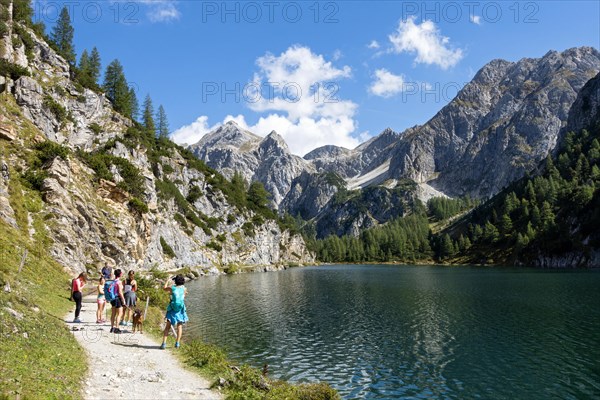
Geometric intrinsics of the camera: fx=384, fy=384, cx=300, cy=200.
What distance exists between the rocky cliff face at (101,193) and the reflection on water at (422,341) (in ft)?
73.0

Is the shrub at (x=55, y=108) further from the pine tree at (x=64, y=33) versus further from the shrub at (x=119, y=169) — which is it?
the pine tree at (x=64, y=33)

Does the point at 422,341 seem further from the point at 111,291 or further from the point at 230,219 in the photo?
the point at 230,219

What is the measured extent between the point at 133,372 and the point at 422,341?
1075 inches

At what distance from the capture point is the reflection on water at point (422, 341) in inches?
997

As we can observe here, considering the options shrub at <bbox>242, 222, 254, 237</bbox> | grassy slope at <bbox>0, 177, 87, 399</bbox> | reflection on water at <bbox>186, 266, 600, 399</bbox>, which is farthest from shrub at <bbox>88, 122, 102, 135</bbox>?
grassy slope at <bbox>0, 177, 87, 399</bbox>

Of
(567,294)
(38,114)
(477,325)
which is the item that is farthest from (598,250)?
(38,114)

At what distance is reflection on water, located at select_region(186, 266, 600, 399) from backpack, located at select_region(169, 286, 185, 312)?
936 cm

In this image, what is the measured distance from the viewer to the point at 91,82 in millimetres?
120000

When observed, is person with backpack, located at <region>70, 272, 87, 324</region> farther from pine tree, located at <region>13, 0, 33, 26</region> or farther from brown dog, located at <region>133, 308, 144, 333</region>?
pine tree, located at <region>13, 0, 33, 26</region>

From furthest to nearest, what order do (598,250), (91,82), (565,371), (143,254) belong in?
(598,250) < (91,82) < (143,254) < (565,371)

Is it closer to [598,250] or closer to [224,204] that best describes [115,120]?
[224,204]

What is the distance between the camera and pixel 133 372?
58.1ft

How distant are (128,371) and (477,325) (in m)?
37.5

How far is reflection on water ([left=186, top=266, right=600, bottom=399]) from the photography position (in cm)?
2533
